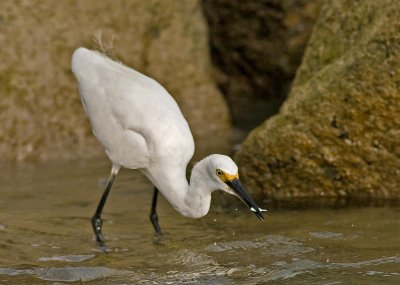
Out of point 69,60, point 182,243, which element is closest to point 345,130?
A: point 182,243

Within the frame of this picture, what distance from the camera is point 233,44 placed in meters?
11.9

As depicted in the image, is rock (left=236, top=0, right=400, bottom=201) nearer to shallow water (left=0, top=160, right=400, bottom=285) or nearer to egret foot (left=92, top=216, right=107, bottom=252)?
shallow water (left=0, top=160, right=400, bottom=285)

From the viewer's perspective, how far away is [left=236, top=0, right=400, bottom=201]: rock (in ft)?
23.4

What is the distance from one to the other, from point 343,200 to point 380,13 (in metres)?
1.46

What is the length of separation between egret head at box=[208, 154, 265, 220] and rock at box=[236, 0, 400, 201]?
1.46 meters

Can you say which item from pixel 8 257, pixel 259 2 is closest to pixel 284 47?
pixel 259 2

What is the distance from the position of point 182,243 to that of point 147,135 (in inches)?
31.4

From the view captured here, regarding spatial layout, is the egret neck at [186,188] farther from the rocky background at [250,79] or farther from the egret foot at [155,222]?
the rocky background at [250,79]

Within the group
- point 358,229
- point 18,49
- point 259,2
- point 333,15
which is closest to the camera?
point 358,229

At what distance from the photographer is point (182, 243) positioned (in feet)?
22.3

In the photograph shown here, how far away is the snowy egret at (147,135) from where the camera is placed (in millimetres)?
6621

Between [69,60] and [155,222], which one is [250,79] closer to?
[69,60]

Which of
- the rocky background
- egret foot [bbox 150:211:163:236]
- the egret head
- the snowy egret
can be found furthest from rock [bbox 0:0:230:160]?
A: the egret head

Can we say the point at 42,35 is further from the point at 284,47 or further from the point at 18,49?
the point at 284,47
